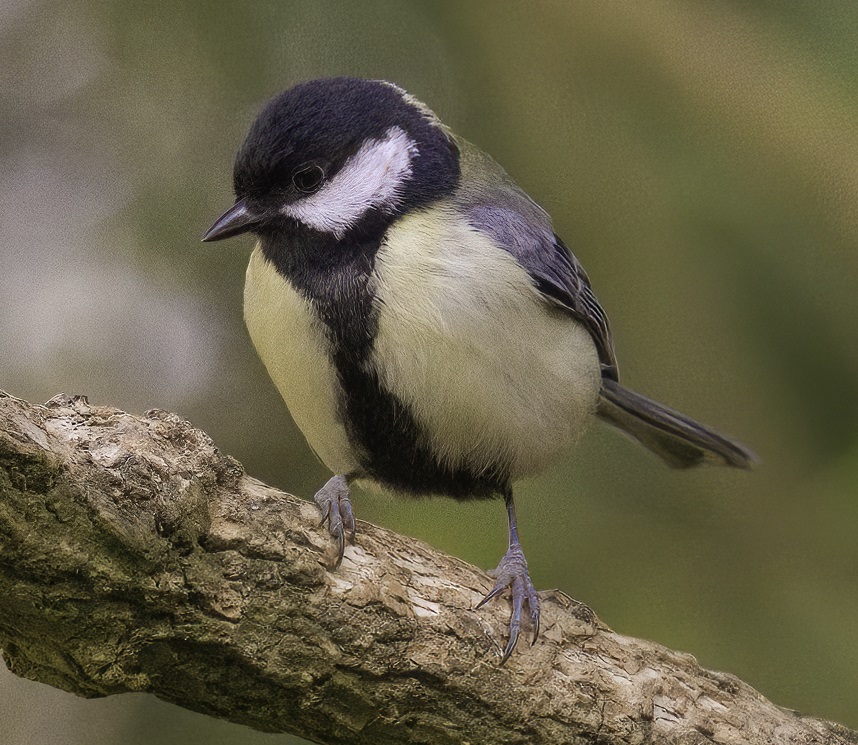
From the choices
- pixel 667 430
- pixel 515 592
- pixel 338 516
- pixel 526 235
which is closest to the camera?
pixel 338 516

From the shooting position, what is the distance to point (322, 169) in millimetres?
1107

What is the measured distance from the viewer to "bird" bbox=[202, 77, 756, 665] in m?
1.07

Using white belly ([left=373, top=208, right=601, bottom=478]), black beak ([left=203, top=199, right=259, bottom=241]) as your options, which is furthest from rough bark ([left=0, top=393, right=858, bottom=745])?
black beak ([left=203, top=199, right=259, bottom=241])

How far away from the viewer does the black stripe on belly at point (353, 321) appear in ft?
3.54

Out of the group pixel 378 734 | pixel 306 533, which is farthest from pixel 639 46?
pixel 378 734

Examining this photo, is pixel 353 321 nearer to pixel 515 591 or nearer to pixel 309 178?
pixel 309 178

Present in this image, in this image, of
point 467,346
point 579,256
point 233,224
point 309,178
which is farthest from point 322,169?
point 579,256

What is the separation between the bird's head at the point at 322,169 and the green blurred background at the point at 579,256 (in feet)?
1.40

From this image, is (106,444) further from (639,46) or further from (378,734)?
(639,46)

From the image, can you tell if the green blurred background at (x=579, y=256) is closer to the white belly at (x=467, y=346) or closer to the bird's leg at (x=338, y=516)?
the white belly at (x=467, y=346)

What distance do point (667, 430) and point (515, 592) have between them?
1.76ft

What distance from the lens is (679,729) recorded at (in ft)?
3.25

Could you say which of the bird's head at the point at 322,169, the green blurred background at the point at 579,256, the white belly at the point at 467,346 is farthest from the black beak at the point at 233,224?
the green blurred background at the point at 579,256

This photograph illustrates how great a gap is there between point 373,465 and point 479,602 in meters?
0.30
